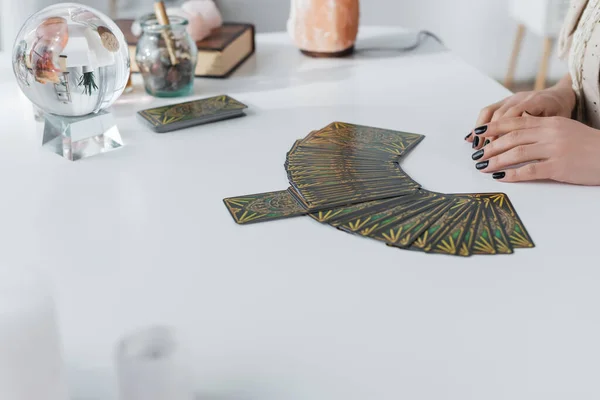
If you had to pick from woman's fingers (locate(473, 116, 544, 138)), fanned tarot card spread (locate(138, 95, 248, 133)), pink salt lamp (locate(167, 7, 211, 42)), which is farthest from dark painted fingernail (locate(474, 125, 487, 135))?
pink salt lamp (locate(167, 7, 211, 42))

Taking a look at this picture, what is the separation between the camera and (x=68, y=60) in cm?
98

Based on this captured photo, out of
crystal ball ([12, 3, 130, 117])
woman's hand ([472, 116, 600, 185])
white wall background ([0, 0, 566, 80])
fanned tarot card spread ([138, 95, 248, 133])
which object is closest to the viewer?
woman's hand ([472, 116, 600, 185])

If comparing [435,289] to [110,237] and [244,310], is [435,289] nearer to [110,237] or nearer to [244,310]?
[244,310]

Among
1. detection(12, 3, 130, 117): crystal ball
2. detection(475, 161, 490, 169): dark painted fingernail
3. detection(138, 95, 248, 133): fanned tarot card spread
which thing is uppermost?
detection(12, 3, 130, 117): crystal ball

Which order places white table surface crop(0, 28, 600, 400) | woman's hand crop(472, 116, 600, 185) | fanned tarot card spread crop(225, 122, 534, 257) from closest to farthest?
1. white table surface crop(0, 28, 600, 400)
2. fanned tarot card spread crop(225, 122, 534, 257)
3. woman's hand crop(472, 116, 600, 185)

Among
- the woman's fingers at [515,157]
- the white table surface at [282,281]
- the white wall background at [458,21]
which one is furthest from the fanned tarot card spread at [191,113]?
the white wall background at [458,21]

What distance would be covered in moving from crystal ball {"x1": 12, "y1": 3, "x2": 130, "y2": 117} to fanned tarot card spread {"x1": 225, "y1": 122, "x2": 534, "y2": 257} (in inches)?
11.5

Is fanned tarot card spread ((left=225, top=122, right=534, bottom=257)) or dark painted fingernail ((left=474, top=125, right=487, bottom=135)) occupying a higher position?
dark painted fingernail ((left=474, top=125, right=487, bottom=135))

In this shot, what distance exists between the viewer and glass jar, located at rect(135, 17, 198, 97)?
4.06 ft

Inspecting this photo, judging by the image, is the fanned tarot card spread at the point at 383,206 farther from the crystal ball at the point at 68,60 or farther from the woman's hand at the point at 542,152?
the crystal ball at the point at 68,60

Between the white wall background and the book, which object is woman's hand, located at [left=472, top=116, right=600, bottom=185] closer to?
the book

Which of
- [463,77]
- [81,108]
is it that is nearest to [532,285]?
[81,108]

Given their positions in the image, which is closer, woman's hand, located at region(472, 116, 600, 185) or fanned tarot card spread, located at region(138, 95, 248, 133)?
woman's hand, located at region(472, 116, 600, 185)

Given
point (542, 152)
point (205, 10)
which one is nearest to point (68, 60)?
point (205, 10)
